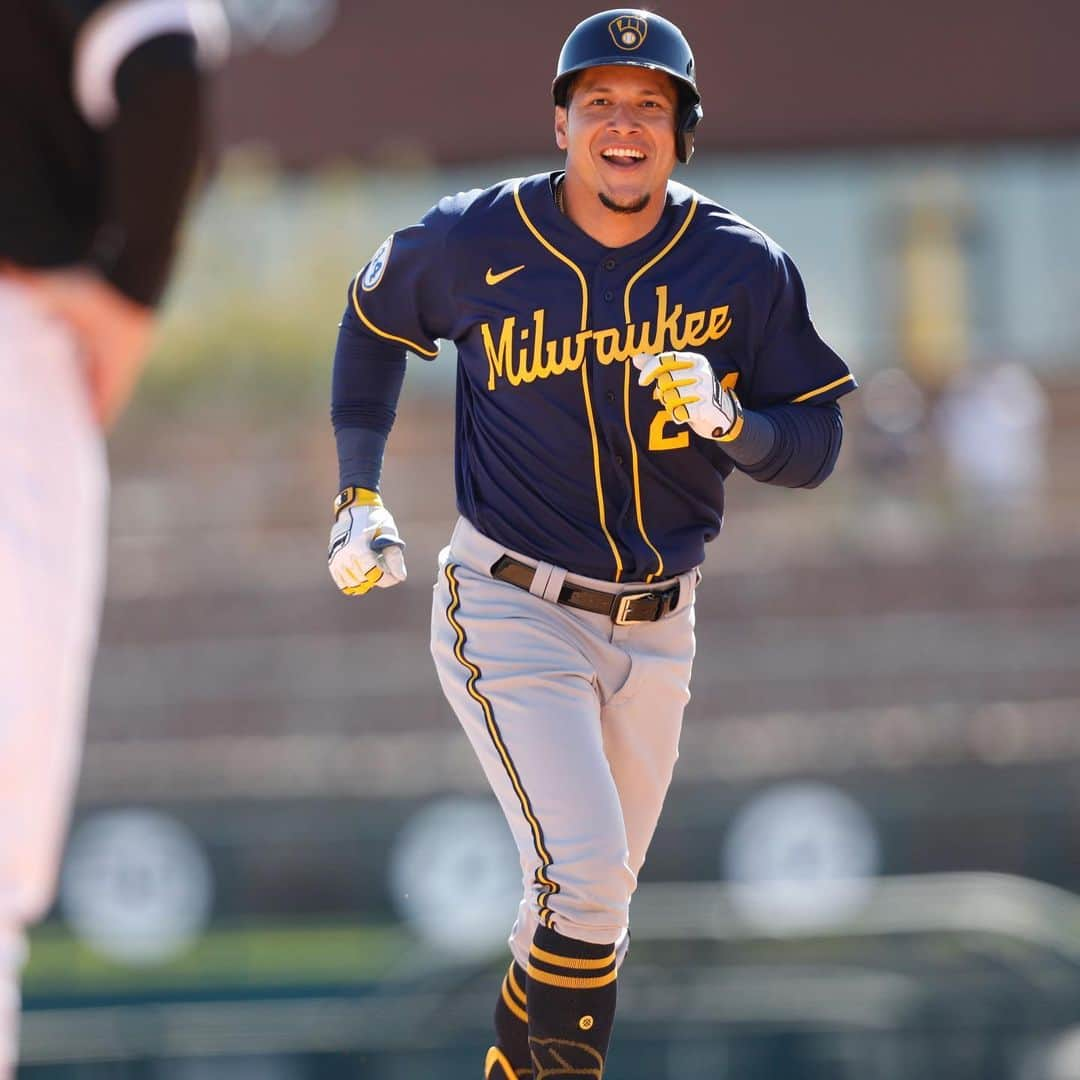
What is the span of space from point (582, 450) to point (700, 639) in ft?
38.5

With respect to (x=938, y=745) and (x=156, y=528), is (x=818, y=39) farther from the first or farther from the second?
(x=938, y=745)

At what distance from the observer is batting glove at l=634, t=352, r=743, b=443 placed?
3479mm

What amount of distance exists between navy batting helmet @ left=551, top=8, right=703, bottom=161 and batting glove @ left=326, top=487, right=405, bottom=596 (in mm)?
844

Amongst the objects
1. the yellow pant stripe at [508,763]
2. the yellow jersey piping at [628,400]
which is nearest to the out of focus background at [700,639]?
the yellow pant stripe at [508,763]

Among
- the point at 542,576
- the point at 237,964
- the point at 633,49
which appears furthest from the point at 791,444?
the point at 237,964

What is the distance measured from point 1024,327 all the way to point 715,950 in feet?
54.9

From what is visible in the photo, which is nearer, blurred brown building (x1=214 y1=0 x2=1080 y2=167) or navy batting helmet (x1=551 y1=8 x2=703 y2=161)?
navy batting helmet (x1=551 y1=8 x2=703 y2=161)

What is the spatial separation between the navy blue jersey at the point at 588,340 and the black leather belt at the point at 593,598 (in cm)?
4

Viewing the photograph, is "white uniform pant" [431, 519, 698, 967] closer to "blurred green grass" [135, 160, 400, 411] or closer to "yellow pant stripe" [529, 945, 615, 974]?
"yellow pant stripe" [529, 945, 615, 974]

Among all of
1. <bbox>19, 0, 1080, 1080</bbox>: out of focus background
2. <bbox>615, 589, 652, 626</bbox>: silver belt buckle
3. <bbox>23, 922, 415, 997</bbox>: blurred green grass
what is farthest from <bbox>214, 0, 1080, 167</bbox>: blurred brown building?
<bbox>615, 589, 652, 626</bbox>: silver belt buckle

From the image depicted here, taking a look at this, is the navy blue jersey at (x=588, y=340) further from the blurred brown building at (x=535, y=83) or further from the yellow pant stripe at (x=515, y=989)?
the blurred brown building at (x=535, y=83)

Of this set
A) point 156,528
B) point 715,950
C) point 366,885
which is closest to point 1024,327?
point 156,528

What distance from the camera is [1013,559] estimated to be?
1598 centimetres

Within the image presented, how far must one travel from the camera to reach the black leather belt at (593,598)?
3.86 m
